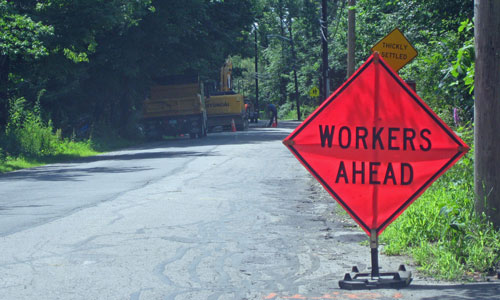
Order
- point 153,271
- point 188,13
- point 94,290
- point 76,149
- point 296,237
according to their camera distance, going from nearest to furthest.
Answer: point 94,290, point 153,271, point 296,237, point 76,149, point 188,13

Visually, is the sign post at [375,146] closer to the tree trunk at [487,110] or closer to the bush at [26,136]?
the tree trunk at [487,110]

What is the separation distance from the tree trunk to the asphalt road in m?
1.00

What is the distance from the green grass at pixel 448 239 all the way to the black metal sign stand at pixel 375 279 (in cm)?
46

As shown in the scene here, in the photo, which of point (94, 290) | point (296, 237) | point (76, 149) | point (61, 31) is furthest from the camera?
point (76, 149)

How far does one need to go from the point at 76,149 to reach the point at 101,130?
603cm

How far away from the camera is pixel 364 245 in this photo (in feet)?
26.8

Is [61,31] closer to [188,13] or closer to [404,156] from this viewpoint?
[188,13]

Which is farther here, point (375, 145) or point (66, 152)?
point (66, 152)

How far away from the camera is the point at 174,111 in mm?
38188

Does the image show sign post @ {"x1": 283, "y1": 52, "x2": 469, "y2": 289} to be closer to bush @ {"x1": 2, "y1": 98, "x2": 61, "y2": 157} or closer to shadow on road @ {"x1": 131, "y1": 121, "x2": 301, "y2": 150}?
bush @ {"x1": 2, "y1": 98, "x2": 61, "y2": 157}

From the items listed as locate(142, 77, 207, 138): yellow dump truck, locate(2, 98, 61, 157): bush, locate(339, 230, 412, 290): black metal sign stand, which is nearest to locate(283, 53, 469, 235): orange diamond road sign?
locate(339, 230, 412, 290): black metal sign stand

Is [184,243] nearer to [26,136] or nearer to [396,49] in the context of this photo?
[396,49]

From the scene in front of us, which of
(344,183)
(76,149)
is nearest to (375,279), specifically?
(344,183)

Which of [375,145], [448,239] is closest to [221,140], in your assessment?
[448,239]
